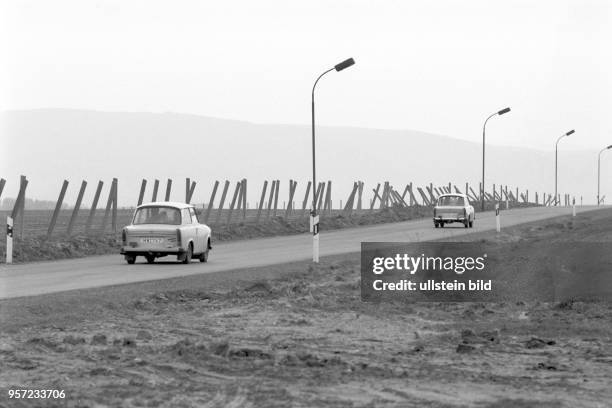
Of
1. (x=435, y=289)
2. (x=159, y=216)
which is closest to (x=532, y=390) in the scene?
(x=435, y=289)

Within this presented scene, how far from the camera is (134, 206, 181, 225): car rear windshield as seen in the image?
1375 inches

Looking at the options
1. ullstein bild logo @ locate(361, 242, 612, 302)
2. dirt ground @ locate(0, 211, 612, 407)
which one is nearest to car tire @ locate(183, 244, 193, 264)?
ullstein bild logo @ locate(361, 242, 612, 302)

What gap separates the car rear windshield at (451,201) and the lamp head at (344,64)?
60.6 ft

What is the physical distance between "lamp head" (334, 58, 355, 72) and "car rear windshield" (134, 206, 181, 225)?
1409 cm

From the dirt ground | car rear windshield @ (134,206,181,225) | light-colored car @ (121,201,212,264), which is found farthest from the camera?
car rear windshield @ (134,206,181,225)

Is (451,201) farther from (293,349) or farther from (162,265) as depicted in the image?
(293,349)

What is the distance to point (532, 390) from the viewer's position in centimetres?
1271

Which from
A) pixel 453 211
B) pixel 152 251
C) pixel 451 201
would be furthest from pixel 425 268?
pixel 451 201

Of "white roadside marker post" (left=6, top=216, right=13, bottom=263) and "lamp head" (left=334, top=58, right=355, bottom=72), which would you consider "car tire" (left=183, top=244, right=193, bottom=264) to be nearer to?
"white roadside marker post" (left=6, top=216, right=13, bottom=263)

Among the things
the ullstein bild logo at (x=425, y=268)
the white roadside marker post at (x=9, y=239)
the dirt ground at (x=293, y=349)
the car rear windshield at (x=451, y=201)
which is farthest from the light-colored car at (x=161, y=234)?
the car rear windshield at (x=451, y=201)

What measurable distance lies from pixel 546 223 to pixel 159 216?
35810 mm

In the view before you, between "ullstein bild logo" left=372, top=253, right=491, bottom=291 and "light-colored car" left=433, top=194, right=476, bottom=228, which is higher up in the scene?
"light-colored car" left=433, top=194, right=476, bottom=228

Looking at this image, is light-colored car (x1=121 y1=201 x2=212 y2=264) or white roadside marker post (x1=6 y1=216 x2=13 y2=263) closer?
light-colored car (x1=121 y1=201 x2=212 y2=264)

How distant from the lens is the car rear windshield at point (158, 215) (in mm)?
34938
